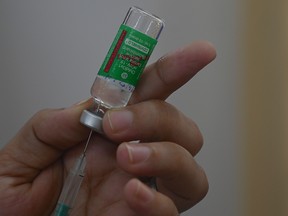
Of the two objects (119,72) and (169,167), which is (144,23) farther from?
(169,167)

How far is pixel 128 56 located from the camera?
610 mm

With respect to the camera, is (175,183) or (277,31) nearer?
(175,183)

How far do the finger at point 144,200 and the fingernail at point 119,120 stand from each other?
4.5 inches

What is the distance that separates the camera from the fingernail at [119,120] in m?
0.61

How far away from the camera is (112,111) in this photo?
62 cm

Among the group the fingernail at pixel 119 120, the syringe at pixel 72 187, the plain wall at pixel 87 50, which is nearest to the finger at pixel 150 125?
the fingernail at pixel 119 120

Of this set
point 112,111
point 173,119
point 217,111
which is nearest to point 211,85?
point 217,111

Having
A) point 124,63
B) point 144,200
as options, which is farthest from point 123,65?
point 144,200

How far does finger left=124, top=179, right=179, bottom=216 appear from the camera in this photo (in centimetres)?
53

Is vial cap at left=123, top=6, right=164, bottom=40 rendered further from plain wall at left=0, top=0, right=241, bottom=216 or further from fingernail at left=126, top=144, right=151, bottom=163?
plain wall at left=0, top=0, right=241, bottom=216

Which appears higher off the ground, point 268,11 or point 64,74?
point 268,11

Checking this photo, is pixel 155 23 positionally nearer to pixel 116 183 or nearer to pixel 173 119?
pixel 173 119

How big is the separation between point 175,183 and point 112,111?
0.20m

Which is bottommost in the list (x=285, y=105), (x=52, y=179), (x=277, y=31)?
(x=52, y=179)
